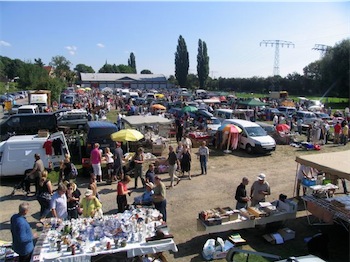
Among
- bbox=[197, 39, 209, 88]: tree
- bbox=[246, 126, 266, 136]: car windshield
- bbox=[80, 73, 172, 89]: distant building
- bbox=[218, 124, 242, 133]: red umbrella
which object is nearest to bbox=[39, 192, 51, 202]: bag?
bbox=[218, 124, 242, 133]: red umbrella

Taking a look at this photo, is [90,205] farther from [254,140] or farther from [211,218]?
[254,140]

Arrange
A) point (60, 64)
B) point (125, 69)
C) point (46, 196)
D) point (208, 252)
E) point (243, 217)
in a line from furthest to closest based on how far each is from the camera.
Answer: point (125, 69) → point (60, 64) → point (46, 196) → point (243, 217) → point (208, 252)

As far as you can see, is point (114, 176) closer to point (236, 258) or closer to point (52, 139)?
point (52, 139)

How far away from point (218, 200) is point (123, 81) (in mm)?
86601

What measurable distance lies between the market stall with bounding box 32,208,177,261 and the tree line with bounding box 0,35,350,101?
35.5 metres

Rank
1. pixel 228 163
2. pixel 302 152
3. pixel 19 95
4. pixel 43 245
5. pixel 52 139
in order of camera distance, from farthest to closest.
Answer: pixel 19 95
pixel 302 152
pixel 228 163
pixel 52 139
pixel 43 245

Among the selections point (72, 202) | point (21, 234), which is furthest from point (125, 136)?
point (21, 234)

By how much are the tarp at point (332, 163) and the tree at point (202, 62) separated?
75132 millimetres

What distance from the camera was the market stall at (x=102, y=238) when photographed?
5693 millimetres

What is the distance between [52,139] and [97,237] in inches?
279

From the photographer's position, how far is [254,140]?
54.4 ft

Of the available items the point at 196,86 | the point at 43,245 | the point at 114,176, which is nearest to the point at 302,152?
the point at 114,176

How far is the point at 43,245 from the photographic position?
588 centimetres

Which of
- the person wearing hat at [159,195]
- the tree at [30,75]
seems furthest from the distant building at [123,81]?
the person wearing hat at [159,195]
